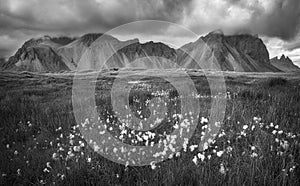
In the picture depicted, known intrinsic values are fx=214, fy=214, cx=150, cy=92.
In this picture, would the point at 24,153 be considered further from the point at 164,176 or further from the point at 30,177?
the point at 164,176

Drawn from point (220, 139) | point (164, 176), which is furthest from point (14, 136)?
point (220, 139)

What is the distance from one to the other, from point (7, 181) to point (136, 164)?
222 centimetres


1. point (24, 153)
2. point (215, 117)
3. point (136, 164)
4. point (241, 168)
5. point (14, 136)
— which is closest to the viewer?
point (241, 168)

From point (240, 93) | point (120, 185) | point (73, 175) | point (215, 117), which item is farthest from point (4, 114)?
point (240, 93)

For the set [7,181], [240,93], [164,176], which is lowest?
[7,181]

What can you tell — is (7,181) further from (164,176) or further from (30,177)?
(164,176)

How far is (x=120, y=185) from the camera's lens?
10.3 feet

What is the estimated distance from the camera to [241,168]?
3137 mm

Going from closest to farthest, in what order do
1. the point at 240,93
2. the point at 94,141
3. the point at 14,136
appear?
1. the point at 94,141
2. the point at 14,136
3. the point at 240,93

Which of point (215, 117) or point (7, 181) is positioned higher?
point (215, 117)

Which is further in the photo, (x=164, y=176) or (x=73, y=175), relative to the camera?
(x=73, y=175)

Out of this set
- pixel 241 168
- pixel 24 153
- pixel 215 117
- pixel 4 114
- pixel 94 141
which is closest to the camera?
pixel 241 168

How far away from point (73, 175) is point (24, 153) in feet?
6.18

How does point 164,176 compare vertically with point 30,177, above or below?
above
